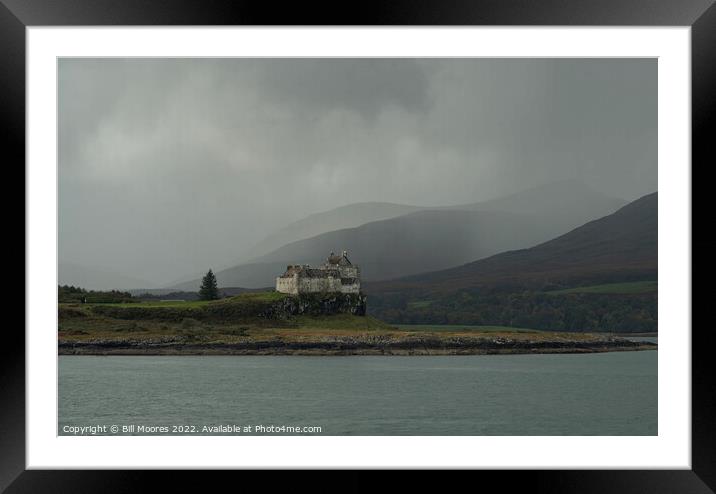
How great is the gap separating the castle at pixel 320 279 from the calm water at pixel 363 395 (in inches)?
247

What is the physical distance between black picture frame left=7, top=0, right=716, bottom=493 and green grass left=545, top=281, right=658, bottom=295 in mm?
60603

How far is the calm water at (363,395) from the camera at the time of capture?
18.5m

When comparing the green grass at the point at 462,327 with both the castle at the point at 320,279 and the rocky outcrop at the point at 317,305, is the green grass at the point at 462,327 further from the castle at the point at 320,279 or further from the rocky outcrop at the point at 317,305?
the rocky outcrop at the point at 317,305

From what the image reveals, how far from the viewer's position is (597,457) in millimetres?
7098

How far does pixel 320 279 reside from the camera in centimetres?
4381

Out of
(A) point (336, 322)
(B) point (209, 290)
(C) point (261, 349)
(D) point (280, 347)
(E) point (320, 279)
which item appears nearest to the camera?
(C) point (261, 349)

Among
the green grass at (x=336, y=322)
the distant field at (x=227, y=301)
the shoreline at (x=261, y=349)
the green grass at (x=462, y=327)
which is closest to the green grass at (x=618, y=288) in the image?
the green grass at (x=462, y=327)

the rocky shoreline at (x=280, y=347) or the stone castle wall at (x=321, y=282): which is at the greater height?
the stone castle wall at (x=321, y=282)

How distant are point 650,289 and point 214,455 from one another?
A: 62710mm

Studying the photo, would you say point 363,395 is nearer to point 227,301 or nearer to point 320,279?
point 320,279

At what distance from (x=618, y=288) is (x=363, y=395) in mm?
49300

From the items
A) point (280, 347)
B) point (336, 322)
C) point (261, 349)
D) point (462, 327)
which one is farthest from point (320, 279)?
point (462, 327)

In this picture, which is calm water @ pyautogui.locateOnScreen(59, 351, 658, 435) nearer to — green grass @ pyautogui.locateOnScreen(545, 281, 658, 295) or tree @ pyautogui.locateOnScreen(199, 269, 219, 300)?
tree @ pyautogui.locateOnScreen(199, 269, 219, 300)

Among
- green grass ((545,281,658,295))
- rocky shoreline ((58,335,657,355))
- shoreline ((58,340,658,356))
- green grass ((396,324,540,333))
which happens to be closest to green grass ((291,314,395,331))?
rocky shoreline ((58,335,657,355))
